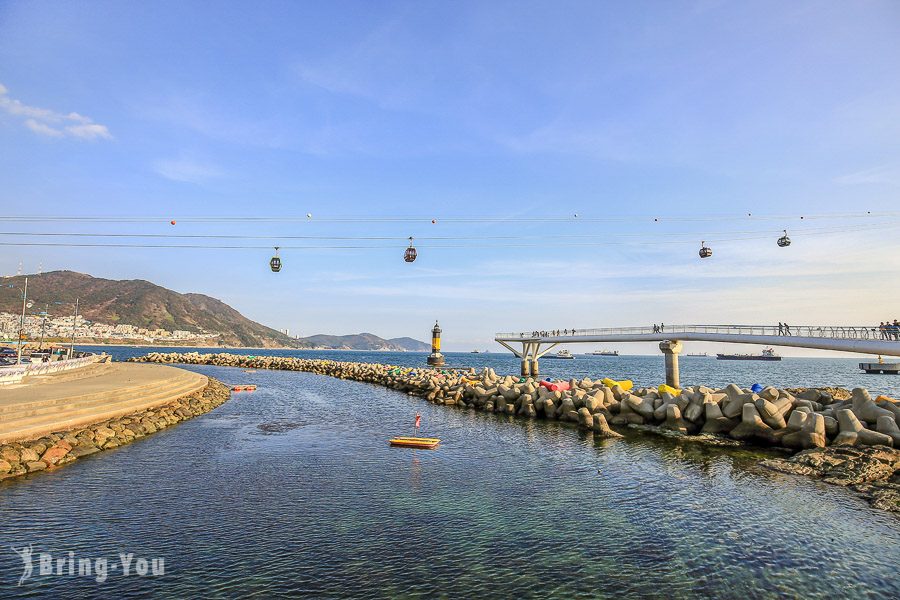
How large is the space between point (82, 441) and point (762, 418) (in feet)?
99.6

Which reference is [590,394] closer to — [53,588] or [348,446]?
[348,446]

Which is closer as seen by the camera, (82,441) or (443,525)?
(443,525)

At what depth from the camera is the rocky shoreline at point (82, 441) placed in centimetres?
1431

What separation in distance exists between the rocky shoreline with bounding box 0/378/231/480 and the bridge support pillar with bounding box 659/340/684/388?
49915 millimetres

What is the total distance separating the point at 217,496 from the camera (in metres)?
13.1

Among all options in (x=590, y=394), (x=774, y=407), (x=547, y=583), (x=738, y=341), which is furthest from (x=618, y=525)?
(x=738, y=341)

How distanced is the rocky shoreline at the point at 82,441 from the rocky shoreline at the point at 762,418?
70.1ft

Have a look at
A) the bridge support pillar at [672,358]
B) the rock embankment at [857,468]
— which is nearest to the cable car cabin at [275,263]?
the rock embankment at [857,468]

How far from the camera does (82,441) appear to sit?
1728cm

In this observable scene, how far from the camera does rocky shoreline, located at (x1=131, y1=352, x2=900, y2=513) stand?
16891mm

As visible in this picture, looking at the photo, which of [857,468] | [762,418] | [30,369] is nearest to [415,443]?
[857,468]

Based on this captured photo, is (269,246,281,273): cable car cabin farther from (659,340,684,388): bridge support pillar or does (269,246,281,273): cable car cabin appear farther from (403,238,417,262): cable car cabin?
(659,340,684,388): bridge support pillar

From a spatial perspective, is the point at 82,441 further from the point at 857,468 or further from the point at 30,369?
the point at 857,468

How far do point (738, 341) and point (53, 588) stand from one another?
179 feet
